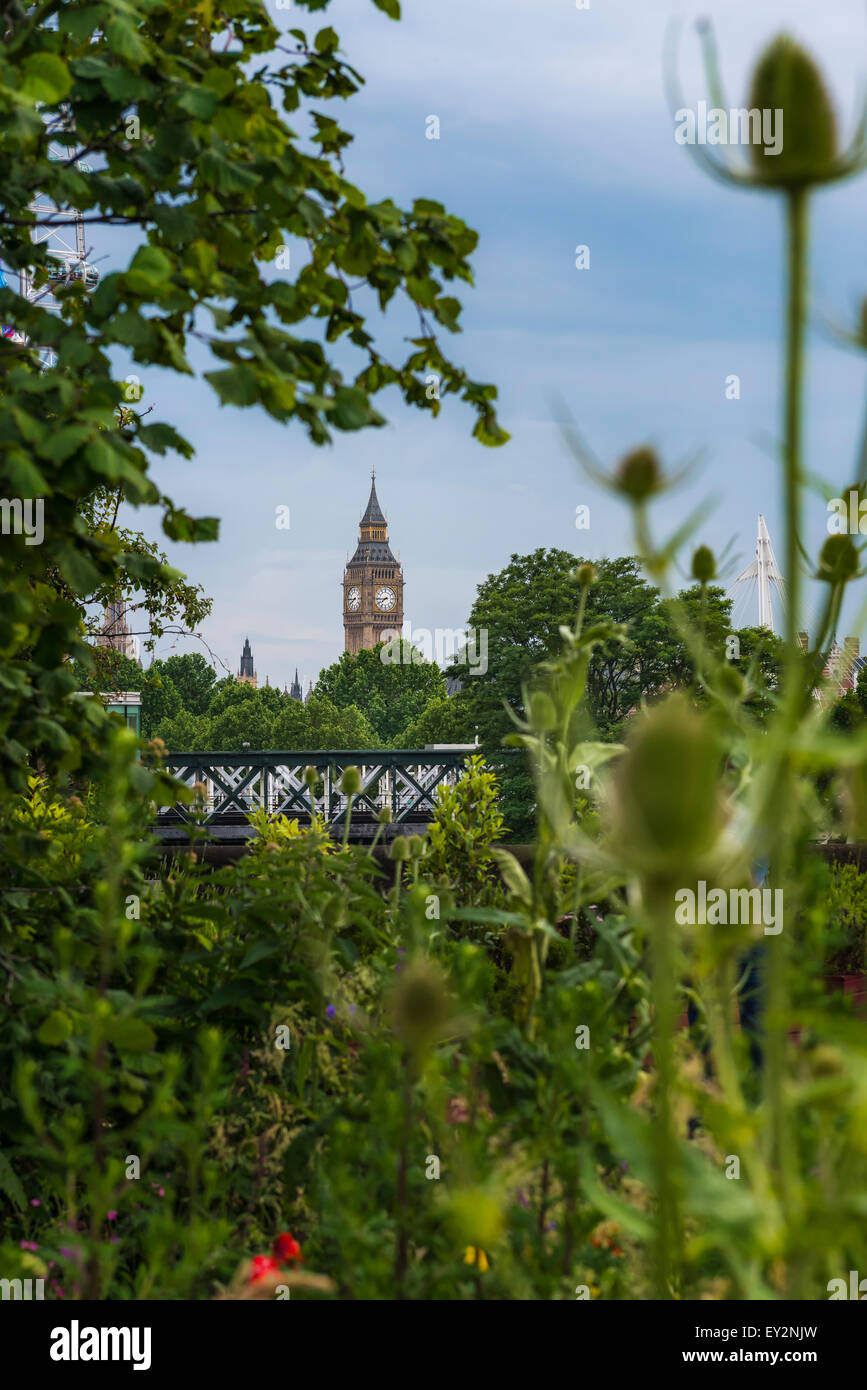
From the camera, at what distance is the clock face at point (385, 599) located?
15625cm

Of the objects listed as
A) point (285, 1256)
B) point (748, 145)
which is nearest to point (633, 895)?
point (285, 1256)

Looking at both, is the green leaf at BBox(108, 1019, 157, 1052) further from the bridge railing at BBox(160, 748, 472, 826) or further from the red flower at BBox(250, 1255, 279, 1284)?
the bridge railing at BBox(160, 748, 472, 826)

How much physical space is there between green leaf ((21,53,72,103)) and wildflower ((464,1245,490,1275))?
72.5 inches

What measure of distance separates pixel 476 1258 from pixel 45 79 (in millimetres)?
1915

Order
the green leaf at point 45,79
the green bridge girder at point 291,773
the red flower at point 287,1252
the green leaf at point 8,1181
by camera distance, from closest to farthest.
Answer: the red flower at point 287,1252 < the green leaf at point 45,79 < the green leaf at point 8,1181 < the green bridge girder at point 291,773

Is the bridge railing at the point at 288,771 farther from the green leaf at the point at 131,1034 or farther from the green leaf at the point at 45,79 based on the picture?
the green leaf at the point at 131,1034

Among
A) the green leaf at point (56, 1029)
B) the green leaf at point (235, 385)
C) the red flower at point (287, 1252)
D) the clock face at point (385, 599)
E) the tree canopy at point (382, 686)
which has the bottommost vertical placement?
the red flower at point (287, 1252)

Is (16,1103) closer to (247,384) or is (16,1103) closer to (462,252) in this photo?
(247,384)

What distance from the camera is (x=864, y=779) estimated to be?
748 millimetres

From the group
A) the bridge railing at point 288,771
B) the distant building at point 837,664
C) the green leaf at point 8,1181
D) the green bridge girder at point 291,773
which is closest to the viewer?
the distant building at point 837,664

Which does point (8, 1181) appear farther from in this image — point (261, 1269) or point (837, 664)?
point (837, 664)

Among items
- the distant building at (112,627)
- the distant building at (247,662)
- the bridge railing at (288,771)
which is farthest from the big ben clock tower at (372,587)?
the distant building at (112,627)

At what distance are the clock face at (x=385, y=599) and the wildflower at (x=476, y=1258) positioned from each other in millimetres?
155158
